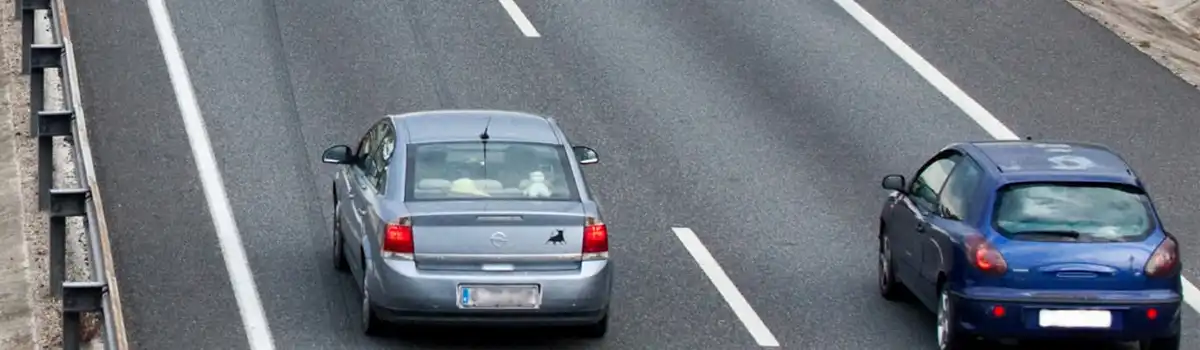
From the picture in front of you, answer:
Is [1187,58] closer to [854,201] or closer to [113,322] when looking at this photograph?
[854,201]

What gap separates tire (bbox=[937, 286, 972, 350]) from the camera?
1365 centimetres

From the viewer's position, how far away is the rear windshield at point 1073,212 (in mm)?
13508

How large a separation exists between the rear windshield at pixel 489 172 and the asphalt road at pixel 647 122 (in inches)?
40.6

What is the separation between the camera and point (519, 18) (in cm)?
2484

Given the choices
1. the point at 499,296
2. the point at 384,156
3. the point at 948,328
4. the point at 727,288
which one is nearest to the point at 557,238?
the point at 499,296

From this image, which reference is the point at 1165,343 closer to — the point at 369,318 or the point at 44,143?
the point at 369,318

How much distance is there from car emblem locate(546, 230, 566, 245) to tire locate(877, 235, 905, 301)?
3.14m

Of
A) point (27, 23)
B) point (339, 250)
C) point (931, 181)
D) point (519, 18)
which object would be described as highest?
point (27, 23)

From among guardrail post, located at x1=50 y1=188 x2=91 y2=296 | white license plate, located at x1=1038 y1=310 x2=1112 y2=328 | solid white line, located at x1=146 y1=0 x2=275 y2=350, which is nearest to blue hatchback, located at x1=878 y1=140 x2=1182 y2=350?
white license plate, located at x1=1038 y1=310 x2=1112 y2=328

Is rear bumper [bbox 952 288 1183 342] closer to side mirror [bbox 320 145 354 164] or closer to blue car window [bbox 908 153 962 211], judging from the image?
blue car window [bbox 908 153 962 211]

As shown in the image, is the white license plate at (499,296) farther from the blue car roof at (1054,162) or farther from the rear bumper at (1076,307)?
the blue car roof at (1054,162)

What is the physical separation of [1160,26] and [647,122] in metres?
7.28

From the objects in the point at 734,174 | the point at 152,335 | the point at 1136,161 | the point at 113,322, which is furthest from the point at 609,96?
the point at 113,322

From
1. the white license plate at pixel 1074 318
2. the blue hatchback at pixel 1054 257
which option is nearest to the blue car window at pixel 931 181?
the blue hatchback at pixel 1054 257
